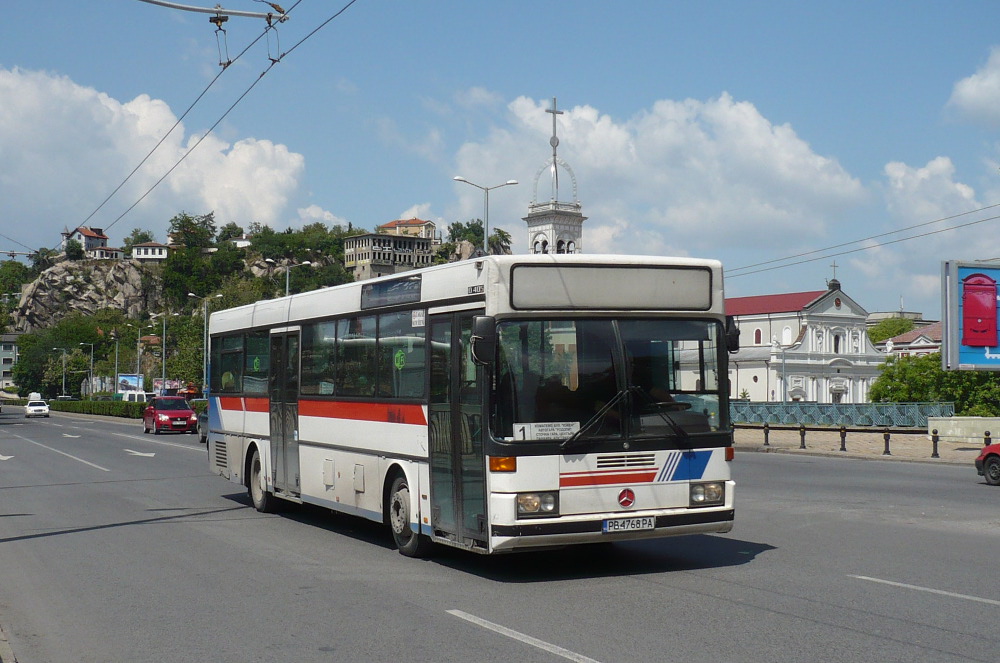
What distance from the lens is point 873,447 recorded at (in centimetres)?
3731

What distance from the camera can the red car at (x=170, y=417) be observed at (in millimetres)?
48031

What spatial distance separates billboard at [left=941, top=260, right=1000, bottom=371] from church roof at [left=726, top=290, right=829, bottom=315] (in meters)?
73.2

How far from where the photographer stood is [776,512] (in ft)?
50.2

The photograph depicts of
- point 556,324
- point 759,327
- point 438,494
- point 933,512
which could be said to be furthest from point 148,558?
point 759,327

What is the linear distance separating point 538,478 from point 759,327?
110319mm

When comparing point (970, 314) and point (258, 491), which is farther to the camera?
point (970, 314)

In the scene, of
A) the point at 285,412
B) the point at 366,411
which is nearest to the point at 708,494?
the point at 366,411

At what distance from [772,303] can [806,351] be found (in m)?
9.67

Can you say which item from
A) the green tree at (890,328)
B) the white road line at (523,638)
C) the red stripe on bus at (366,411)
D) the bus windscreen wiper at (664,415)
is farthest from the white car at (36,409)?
the green tree at (890,328)

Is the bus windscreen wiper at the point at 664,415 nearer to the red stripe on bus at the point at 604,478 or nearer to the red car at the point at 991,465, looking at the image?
the red stripe on bus at the point at 604,478

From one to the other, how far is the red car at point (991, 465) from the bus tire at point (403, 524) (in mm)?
13698

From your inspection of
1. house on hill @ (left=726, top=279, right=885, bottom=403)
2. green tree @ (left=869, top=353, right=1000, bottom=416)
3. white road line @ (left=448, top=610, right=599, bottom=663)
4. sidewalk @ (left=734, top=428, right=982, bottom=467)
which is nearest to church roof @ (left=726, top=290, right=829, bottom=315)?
house on hill @ (left=726, top=279, right=885, bottom=403)

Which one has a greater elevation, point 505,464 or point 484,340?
point 484,340

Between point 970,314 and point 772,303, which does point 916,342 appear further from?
point 970,314
